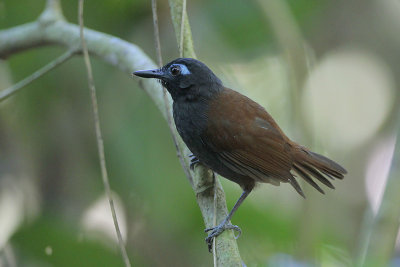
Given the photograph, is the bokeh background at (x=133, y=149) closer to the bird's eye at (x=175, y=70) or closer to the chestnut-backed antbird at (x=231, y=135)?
the chestnut-backed antbird at (x=231, y=135)

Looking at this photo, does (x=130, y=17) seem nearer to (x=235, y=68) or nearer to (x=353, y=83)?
(x=235, y=68)

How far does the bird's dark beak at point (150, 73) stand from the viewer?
243 cm

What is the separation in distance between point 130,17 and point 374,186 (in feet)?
8.75

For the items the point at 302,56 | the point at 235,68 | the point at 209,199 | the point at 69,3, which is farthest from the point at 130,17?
the point at 209,199

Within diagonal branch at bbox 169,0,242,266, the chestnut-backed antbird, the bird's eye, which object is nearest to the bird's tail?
the chestnut-backed antbird

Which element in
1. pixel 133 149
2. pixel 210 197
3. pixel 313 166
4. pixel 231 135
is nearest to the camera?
pixel 210 197

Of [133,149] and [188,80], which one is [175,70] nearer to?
[188,80]

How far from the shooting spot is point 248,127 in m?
2.60

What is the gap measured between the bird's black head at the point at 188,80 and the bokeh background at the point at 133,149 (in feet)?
1.22

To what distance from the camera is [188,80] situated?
2.65 m

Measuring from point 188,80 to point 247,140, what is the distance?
1.31ft

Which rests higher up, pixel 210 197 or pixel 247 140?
pixel 247 140

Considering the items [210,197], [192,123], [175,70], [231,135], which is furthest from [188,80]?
[210,197]

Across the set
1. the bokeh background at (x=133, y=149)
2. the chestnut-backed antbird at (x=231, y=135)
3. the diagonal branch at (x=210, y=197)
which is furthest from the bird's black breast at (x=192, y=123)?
the bokeh background at (x=133, y=149)
